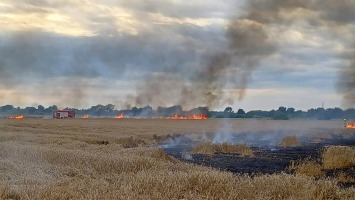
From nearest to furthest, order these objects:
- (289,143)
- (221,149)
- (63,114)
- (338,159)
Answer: (338,159)
(221,149)
(289,143)
(63,114)

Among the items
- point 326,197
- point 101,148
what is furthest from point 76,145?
point 326,197

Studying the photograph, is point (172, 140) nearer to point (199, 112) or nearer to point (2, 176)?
point (2, 176)

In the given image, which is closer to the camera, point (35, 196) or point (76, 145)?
point (35, 196)

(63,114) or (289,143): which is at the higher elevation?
(63,114)

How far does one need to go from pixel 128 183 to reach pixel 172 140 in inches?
1563

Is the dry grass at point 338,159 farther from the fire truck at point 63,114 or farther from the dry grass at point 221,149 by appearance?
the fire truck at point 63,114

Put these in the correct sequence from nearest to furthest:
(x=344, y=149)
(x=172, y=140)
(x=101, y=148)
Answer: (x=101, y=148) → (x=344, y=149) → (x=172, y=140)

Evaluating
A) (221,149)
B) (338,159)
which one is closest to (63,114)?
(221,149)

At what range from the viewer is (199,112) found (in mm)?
156750

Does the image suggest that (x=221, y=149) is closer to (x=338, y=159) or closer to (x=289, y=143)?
(x=338, y=159)

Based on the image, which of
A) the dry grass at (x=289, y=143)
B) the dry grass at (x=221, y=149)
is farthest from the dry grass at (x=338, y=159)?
the dry grass at (x=289, y=143)

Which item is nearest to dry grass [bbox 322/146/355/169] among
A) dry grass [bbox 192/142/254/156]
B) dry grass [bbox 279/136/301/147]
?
dry grass [bbox 192/142/254/156]

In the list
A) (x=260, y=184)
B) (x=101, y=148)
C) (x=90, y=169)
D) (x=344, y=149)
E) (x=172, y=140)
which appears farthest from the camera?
(x=172, y=140)

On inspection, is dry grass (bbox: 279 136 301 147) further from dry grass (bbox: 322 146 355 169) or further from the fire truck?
the fire truck
